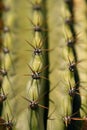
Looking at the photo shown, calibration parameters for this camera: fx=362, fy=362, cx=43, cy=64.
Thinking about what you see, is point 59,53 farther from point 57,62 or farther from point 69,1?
point 69,1

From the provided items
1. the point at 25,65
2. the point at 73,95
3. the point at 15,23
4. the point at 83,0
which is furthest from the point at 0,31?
the point at 73,95

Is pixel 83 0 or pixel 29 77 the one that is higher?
pixel 83 0

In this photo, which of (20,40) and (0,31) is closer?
(20,40)

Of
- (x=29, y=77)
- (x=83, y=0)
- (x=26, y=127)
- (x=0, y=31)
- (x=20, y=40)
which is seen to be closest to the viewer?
(x=26, y=127)

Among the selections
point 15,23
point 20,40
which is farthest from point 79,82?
point 15,23

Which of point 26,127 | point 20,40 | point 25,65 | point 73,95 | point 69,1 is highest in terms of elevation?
point 69,1

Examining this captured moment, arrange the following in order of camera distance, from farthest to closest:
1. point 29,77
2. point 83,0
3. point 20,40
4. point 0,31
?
point 83,0, point 0,31, point 20,40, point 29,77
